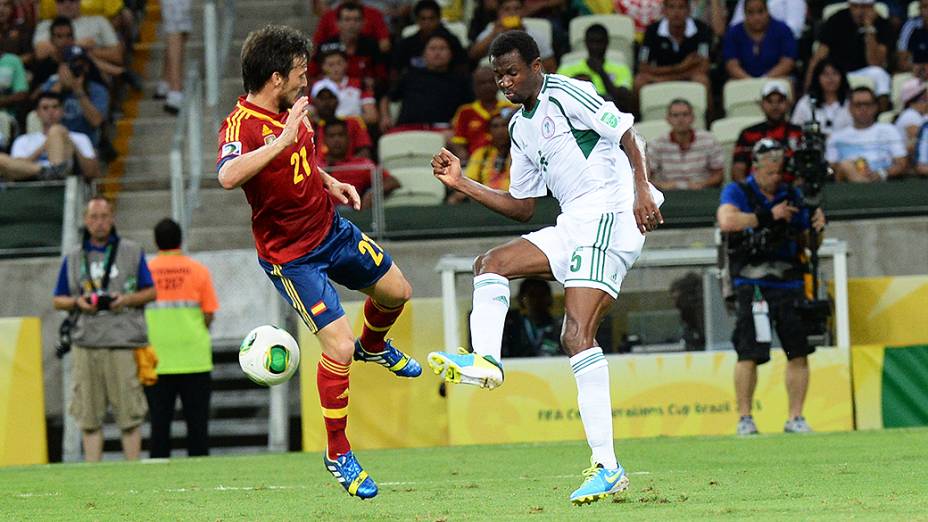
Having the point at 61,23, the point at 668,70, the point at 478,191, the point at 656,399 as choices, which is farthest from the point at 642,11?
the point at 478,191

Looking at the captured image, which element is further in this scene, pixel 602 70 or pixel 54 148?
pixel 602 70

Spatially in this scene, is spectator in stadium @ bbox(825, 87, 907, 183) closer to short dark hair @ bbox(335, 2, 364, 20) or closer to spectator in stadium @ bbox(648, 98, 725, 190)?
spectator in stadium @ bbox(648, 98, 725, 190)

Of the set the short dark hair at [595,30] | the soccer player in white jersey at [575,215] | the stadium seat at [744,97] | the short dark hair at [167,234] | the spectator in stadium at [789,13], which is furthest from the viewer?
the spectator in stadium at [789,13]

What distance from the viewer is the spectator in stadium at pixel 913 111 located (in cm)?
1691

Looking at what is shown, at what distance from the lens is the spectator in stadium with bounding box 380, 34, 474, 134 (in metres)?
18.1

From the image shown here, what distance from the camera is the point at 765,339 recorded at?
44.2ft

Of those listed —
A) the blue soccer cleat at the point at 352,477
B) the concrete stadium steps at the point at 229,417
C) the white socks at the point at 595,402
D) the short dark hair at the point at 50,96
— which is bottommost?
the concrete stadium steps at the point at 229,417

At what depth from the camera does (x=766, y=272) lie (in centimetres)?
1362

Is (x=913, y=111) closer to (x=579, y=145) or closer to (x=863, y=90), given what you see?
(x=863, y=90)

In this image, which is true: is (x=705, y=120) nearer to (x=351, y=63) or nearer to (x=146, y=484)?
(x=351, y=63)

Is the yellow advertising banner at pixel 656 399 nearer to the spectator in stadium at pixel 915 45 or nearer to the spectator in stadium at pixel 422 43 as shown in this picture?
the spectator in stadium at pixel 915 45

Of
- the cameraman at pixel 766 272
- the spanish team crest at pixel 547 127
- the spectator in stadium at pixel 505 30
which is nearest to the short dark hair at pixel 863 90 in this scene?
the spectator in stadium at pixel 505 30

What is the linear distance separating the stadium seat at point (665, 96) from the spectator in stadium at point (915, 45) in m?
2.30

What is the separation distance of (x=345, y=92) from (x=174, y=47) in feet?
8.20
